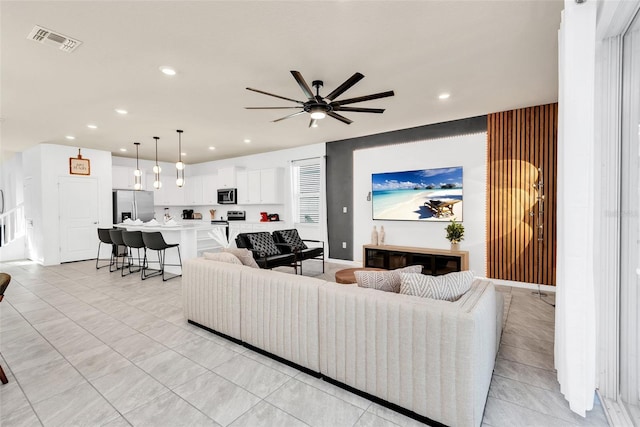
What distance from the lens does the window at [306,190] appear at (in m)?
7.06

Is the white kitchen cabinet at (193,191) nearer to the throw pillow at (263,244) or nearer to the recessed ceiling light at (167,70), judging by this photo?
the throw pillow at (263,244)

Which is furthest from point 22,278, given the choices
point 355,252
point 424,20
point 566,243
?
point 566,243

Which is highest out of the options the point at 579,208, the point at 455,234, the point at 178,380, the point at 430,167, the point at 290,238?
the point at 430,167

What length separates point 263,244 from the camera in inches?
206

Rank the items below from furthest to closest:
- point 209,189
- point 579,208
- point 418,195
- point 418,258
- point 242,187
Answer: point 209,189, point 242,187, point 418,195, point 418,258, point 579,208

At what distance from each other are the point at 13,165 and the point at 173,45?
9.30 m

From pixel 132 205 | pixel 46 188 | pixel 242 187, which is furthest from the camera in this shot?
pixel 242 187

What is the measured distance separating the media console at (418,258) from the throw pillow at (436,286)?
2.98 metres

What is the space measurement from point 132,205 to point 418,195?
7.14m

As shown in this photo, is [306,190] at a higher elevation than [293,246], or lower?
higher

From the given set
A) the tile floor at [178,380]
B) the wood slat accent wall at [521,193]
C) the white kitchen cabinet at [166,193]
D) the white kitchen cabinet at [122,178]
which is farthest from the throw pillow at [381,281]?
the white kitchen cabinet at [166,193]

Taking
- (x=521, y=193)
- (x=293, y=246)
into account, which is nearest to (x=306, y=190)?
(x=293, y=246)

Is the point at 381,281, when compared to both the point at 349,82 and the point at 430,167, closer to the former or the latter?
the point at 349,82

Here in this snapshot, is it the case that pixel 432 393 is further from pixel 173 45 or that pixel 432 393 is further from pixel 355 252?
pixel 355 252
